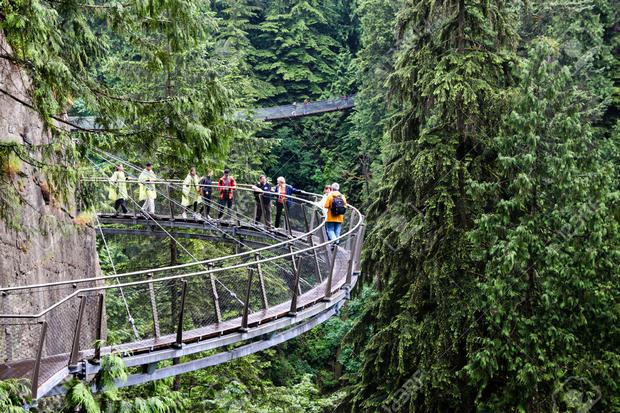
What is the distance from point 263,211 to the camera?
16.7 meters

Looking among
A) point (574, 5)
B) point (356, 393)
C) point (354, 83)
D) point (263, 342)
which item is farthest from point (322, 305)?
point (354, 83)

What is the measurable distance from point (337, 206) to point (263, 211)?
2.96 metres

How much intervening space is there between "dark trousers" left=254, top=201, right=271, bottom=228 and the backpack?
269 cm

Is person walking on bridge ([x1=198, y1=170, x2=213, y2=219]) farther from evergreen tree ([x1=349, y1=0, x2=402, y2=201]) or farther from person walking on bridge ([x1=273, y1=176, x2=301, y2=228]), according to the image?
evergreen tree ([x1=349, y1=0, x2=402, y2=201])

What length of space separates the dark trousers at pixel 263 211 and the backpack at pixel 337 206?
8.82 feet

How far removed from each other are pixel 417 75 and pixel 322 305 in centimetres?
618

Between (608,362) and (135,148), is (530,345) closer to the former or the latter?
(608,362)

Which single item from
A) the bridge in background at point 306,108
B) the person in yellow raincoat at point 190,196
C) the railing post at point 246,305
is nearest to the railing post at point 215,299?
the railing post at point 246,305

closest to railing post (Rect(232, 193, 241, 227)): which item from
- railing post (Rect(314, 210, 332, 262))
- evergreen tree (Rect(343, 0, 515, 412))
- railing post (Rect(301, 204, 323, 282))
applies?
railing post (Rect(301, 204, 323, 282))

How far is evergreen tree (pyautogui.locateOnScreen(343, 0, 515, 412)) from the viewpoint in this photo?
14797mm

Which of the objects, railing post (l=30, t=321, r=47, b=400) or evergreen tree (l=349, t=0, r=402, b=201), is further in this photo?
evergreen tree (l=349, t=0, r=402, b=201)

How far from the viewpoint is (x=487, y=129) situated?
15.4 metres

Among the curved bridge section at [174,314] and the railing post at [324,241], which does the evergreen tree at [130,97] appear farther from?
the railing post at [324,241]

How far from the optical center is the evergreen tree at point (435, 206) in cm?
1480
